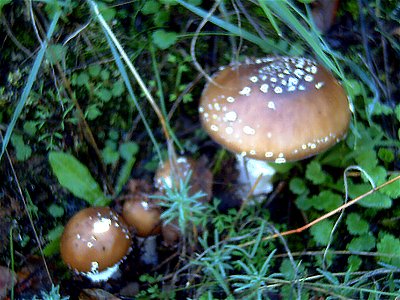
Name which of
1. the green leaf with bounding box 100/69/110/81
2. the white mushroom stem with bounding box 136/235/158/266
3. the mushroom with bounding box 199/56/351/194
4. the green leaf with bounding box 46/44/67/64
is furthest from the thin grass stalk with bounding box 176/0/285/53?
the white mushroom stem with bounding box 136/235/158/266

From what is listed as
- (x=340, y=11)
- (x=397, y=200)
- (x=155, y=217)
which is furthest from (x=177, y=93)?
(x=397, y=200)

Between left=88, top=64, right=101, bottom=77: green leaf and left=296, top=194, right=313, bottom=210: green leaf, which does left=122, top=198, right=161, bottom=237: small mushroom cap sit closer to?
left=88, top=64, right=101, bottom=77: green leaf

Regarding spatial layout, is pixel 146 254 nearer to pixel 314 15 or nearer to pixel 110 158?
pixel 110 158

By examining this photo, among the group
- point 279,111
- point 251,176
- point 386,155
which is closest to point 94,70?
point 279,111

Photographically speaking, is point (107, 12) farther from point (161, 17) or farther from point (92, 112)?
point (92, 112)

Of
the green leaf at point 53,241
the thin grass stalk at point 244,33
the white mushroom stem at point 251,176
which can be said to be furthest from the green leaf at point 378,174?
the green leaf at point 53,241

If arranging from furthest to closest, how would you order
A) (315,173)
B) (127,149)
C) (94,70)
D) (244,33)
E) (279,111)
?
(127,149) → (315,173) → (94,70) → (244,33) → (279,111)
